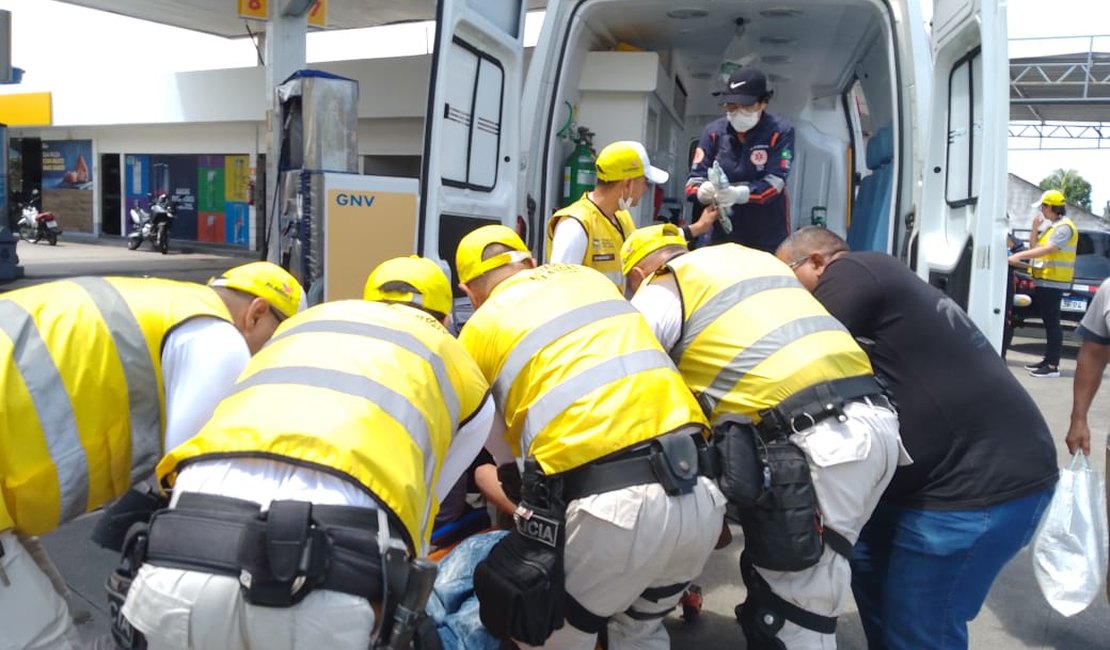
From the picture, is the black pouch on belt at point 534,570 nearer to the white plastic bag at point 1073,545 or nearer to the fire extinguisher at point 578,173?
the white plastic bag at point 1073,545

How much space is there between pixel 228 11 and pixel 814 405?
15583mm

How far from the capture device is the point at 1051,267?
905 cm

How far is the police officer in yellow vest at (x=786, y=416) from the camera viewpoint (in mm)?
2205

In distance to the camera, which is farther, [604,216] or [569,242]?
[604,216]

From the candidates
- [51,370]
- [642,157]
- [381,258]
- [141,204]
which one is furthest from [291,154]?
[141,204]

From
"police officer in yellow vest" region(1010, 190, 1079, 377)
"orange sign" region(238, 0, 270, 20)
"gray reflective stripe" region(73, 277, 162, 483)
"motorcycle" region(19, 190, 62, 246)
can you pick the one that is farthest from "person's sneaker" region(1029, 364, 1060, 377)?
"motorcycle" region(19, 190, 62, 246)

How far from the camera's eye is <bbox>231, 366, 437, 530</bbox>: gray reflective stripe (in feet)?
5.33

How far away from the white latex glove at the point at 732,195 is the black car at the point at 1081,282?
672 cm

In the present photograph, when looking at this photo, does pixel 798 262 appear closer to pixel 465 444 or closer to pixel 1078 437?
pixel 465 444

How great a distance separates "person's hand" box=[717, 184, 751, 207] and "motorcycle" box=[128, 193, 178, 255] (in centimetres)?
1758

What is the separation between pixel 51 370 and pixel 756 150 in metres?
3.58

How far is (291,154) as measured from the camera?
256 inches

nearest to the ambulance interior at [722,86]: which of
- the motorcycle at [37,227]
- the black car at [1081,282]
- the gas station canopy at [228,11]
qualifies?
the black car at [1081,282]

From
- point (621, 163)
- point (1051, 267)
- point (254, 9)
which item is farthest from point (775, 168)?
point (254, 9)
